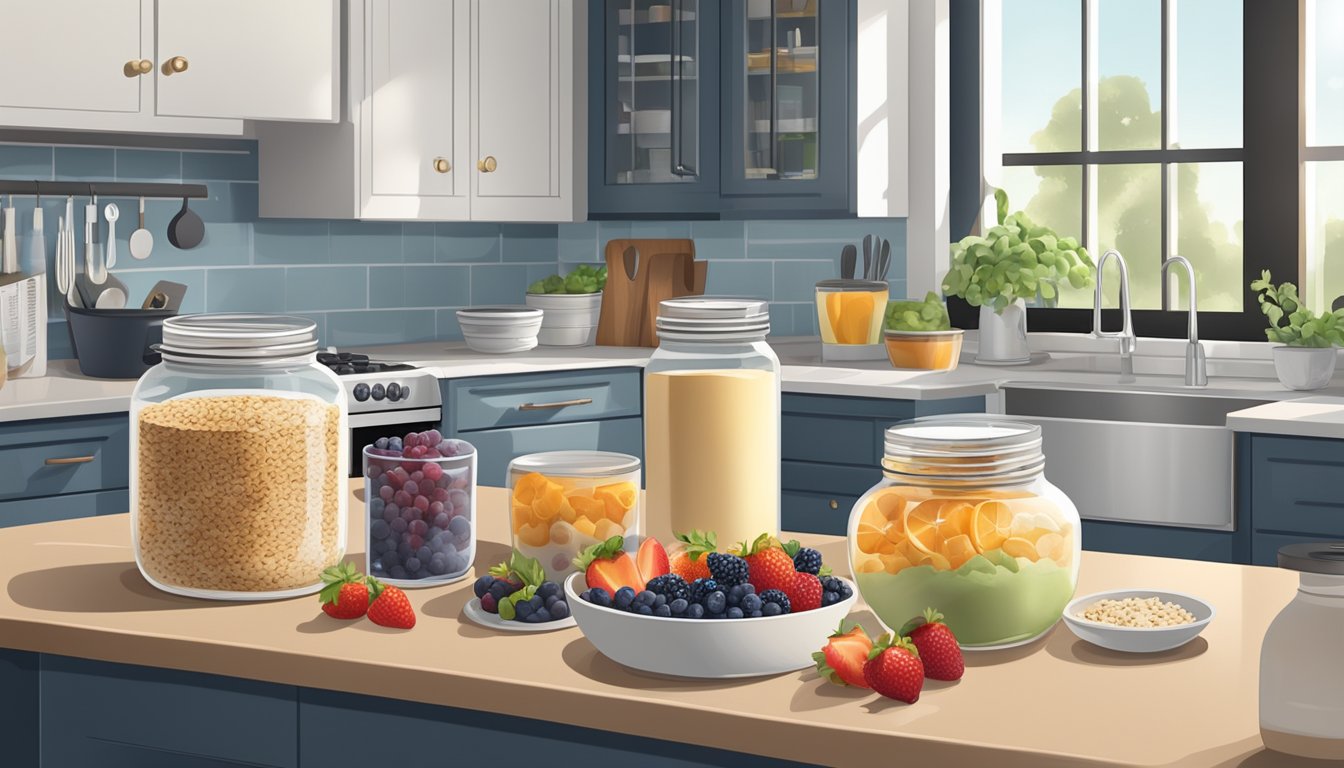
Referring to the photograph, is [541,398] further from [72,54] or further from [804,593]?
[804,593]

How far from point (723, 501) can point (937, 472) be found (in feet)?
1.10

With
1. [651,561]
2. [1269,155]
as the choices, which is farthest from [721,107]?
[651,561]

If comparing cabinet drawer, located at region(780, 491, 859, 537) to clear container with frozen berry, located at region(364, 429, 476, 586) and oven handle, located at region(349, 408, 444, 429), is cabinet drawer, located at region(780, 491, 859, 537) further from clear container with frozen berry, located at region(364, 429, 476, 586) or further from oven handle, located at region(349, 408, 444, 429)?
clear container with frozen berry, located at region(364, 429, 476, 586)

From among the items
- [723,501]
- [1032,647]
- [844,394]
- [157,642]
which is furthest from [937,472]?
[844,394]

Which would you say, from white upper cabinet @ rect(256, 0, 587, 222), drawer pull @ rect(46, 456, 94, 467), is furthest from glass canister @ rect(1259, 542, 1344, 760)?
white upper cabinet @ rect(256, 0, 587, 222)

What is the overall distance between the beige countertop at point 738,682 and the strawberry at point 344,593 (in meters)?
0.02

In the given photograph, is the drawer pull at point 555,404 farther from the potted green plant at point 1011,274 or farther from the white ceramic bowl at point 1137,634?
the white ceramic bowl at point 1137,634

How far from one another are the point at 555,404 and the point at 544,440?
11 centimetres

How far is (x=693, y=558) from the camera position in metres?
1.56

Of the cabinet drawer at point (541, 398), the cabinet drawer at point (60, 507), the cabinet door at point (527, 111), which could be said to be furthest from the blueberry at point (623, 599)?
the cabinet door at point (527, 111)

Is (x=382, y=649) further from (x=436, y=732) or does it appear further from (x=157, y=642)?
(x=157, y=642)

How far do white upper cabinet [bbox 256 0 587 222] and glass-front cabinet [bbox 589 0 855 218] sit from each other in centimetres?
13

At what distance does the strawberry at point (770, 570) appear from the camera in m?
1.45

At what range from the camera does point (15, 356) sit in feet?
12.6
